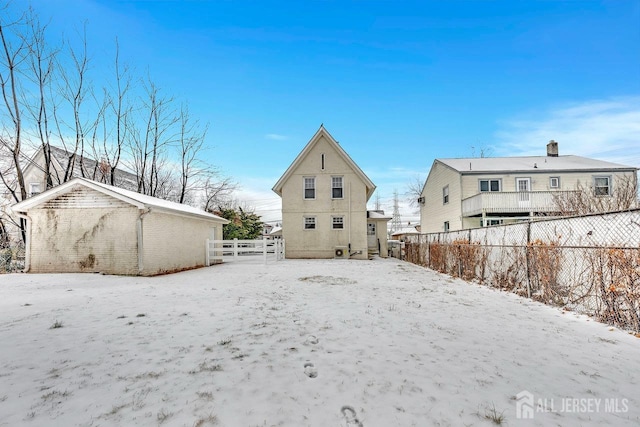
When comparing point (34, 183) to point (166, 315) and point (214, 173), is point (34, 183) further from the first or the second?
point (166, 315)

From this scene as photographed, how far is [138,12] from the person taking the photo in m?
13.6

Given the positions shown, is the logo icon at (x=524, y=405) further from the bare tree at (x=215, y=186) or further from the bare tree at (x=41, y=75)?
the bare tree at (x=215, y=186)

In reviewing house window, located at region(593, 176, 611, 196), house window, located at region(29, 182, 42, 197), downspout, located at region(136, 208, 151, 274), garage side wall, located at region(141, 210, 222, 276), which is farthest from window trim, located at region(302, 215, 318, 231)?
house window, located at region(29, 182, 42, 197)

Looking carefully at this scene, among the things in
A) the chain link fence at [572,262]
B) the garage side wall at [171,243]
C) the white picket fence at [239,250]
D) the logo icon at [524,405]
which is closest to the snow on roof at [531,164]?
the chain link fence at [572,262]

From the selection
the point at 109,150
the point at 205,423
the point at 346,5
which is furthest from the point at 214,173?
the point at 205,423

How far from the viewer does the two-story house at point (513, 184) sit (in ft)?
57.2

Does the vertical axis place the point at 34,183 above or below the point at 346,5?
below

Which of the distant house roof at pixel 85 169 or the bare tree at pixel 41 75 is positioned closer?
the bare tree at pixel 41 75

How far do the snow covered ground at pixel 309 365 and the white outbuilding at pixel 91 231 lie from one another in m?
4.28

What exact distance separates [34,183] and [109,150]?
652 centimetres

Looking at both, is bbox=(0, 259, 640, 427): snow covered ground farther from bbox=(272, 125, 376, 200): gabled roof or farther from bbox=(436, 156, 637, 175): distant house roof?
bbox=(436, 156, 637, 175): distant house roof

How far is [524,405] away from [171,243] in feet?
39.2

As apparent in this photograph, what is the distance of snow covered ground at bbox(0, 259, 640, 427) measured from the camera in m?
2.17

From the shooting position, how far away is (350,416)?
6.97 ft
